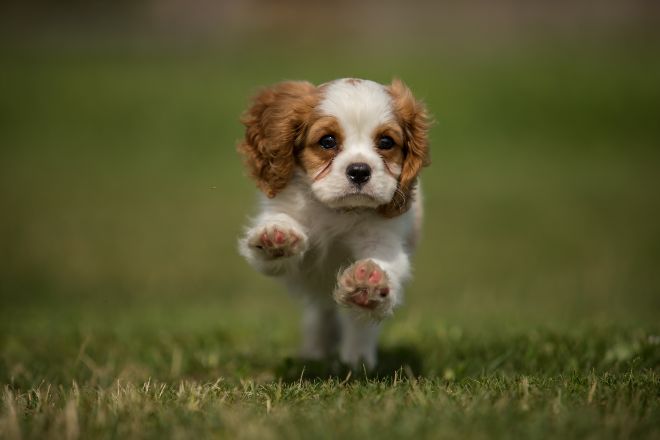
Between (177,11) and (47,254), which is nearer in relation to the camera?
(47,254)

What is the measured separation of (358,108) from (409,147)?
460 mm

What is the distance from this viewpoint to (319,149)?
15.6 feet

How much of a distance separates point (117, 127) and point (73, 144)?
151cm

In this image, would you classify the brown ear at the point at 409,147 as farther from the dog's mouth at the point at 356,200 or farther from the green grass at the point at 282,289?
the green grass at the point at 282,289

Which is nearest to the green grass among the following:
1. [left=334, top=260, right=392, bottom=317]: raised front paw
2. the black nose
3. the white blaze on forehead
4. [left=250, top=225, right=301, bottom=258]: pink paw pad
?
[left=334, top=260, right=392, bottom=317]: raised front paw

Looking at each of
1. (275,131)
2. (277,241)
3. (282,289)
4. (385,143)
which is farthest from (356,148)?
(282,289)

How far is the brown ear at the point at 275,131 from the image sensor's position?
488 centimetres

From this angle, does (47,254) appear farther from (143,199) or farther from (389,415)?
(389,415)

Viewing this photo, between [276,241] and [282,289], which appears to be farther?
[282,289]

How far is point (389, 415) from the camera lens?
3.52 m

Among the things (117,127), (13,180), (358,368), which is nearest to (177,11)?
(117,127)

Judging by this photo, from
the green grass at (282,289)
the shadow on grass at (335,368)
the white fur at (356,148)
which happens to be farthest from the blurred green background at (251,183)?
the white fur at (356,148)

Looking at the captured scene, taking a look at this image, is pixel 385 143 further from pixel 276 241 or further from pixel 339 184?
pixel 276 241

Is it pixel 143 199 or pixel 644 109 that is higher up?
pixel 644 109
